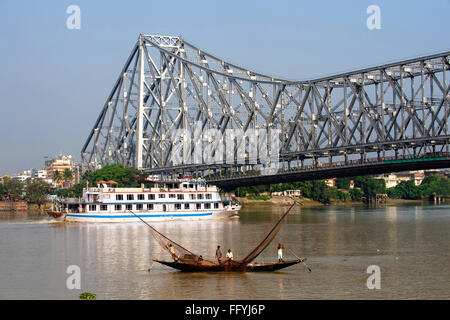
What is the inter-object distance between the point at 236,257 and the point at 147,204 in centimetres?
3587

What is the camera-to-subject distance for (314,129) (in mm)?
105375

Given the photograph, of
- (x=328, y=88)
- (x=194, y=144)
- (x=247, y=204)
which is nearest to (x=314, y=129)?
(x=328, y=88)

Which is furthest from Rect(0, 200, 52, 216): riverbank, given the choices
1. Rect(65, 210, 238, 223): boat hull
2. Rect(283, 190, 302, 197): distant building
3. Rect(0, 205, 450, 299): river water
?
Rect(0, 205, 450, 299): river water

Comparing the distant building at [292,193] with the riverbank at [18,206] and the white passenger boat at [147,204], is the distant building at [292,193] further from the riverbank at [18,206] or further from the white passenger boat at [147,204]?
the white passenger boat at [147,204]

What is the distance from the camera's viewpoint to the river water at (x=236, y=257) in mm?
32094

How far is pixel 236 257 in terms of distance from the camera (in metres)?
44.3

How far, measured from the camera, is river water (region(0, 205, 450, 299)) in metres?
32.1

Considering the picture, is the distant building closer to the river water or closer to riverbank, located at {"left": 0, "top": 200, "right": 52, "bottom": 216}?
riverbank, located at {"left": 0, "top": 200, "right": 52, "bottom": 216}

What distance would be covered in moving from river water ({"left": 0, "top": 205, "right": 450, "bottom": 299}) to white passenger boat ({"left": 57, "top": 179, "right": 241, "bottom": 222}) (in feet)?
31.2

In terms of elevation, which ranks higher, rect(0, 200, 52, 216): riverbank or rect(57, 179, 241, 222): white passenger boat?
rect(57, 179, 241, 222): white passenger boat

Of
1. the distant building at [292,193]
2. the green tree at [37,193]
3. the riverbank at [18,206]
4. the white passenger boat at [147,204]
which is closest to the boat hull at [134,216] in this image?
the white passenger boat at [147,204]

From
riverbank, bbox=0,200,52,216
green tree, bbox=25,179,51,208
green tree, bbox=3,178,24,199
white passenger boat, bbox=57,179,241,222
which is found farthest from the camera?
green tree, bbox=3,178,24,199

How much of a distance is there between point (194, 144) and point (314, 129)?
3004cm
